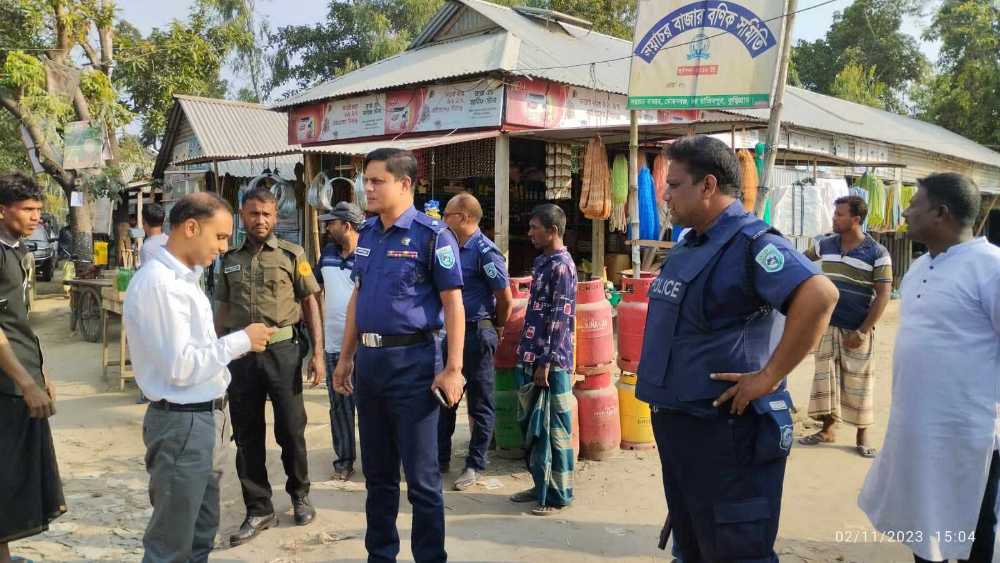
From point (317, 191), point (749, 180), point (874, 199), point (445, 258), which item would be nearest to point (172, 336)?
point (445, 258)

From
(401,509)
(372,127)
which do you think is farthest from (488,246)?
(372,127)

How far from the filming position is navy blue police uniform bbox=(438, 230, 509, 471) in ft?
15.5

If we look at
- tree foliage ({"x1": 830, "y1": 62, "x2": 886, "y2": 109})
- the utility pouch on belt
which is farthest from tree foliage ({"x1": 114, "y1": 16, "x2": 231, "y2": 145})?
tree foliage ({"x1": 830, "y1": 62, "x2": 886, "y2": 109})

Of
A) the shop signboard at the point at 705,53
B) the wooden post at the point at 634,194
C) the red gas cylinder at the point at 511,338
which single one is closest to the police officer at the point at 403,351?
the red gas cylinder at the point at 511,338

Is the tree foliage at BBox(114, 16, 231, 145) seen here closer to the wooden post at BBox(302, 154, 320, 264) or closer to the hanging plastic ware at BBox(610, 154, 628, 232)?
the wooden post at BBox(302, 154, 320, 264)

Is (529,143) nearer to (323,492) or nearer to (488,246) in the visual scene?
(488,246)

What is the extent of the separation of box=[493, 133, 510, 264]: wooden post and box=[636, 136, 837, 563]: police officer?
7297mm

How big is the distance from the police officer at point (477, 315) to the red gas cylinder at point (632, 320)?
939mm

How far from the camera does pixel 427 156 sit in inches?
411

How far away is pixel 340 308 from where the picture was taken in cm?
502

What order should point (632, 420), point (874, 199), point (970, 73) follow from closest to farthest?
point (632, 420), point (874, 199), point (970, 73)

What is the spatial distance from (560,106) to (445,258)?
26.9 feet

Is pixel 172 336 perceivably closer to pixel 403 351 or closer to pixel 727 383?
pixel 403 351

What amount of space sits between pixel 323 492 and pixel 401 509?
2.15ft
